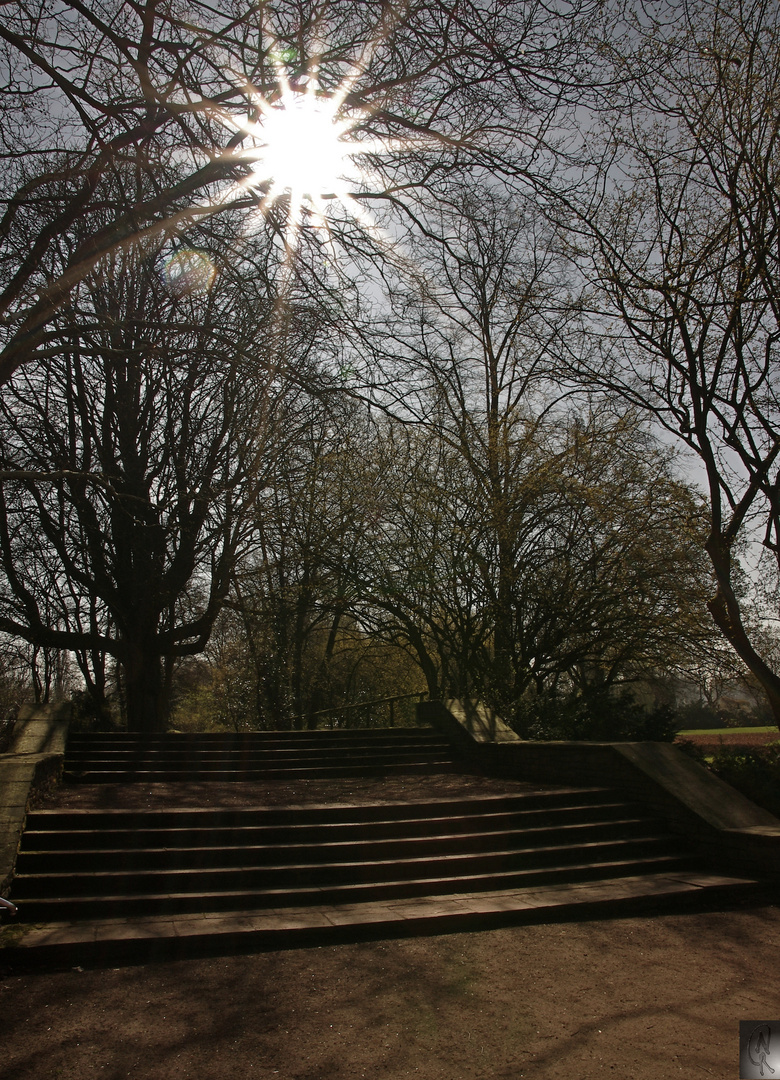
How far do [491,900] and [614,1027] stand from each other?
2.17 metres

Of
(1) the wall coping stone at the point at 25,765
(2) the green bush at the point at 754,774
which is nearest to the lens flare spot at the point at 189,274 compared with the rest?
(1) the wall coping stone at the point at 25,765

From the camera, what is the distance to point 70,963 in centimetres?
485

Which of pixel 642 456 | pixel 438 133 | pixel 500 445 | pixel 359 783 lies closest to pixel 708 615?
pixel 642 456

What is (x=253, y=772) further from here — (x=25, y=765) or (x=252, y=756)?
(x=25, y=765)

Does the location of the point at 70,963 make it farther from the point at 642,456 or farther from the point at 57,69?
the point at 642,456

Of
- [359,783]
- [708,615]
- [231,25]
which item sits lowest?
[359,783]

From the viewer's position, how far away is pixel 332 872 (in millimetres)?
6461

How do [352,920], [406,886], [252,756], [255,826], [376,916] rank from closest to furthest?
[352,920], [376,916], [406,886], [255,826], [252,756]

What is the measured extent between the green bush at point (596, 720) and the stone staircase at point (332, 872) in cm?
273

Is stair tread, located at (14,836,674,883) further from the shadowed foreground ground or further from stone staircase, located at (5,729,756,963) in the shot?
the shadowed foreground ground

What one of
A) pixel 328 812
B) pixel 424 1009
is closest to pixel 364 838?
pixel 328 812
